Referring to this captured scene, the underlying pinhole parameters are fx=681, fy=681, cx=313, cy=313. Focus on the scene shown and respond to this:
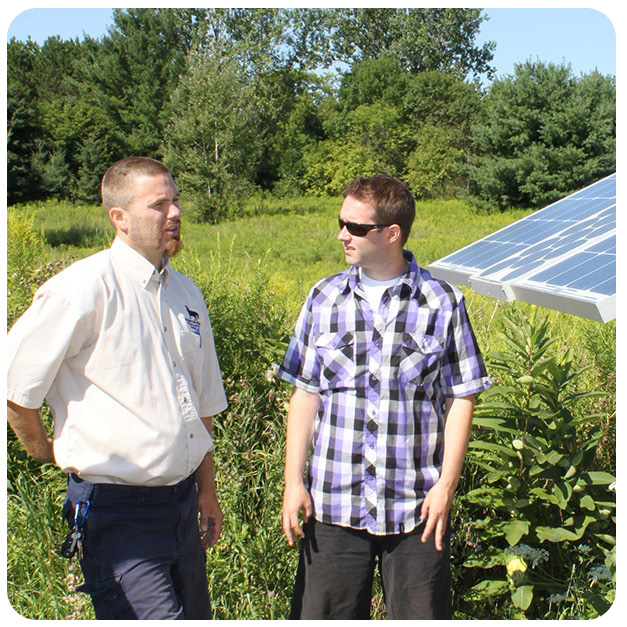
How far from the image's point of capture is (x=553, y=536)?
3287mm

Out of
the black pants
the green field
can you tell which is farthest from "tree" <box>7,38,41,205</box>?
the black pants

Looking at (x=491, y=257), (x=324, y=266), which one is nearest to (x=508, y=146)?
(x=324, y=266)

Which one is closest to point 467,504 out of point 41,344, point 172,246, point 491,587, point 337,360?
point 491,587

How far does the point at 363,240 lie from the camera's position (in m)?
2.42

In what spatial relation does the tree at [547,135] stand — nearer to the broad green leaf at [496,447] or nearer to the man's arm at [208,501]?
the broad green leaf at [496,447]

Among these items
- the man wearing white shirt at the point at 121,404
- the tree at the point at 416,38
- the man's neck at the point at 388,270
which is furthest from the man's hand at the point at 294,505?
the tree at the point at 416,38

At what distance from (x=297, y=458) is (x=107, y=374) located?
73cm

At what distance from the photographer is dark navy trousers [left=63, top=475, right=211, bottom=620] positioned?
2.16 meters

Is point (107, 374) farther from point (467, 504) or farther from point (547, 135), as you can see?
point (547, 135)

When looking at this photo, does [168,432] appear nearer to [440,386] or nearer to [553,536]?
[440,386]

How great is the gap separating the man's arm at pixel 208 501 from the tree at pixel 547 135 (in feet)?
95.3

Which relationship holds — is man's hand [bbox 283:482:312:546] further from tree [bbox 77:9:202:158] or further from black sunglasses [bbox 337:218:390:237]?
tree [bbox 77:9:202:158]

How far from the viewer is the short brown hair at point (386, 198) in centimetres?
243

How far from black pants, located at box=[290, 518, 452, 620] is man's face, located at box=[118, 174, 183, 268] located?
113cm
